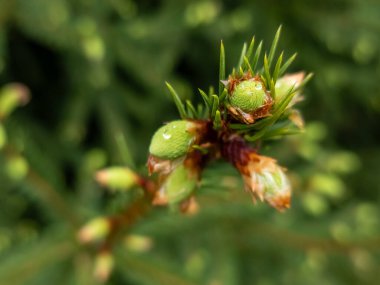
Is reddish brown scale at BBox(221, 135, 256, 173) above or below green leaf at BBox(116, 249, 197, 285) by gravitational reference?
above

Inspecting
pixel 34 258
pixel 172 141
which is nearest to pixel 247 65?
pixel 172 141

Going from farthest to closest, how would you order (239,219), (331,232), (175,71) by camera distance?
(175,71), (239,219), (331,232)

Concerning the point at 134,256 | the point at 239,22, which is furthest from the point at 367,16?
the point at 134,256

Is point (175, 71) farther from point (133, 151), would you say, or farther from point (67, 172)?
point (67, 172)

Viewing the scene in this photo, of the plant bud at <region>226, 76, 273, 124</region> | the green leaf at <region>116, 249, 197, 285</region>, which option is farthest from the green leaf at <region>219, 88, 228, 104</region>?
the green leaf at <region>116, 249, 197, 285</region>

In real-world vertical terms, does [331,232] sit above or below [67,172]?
below

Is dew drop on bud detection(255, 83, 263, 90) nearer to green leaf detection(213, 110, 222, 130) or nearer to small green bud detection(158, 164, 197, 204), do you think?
green leaf detection(213, 110, 222, 130)

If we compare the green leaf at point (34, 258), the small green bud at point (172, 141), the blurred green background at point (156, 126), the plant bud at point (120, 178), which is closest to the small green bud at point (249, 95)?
the small green bud at point (172, 141)
